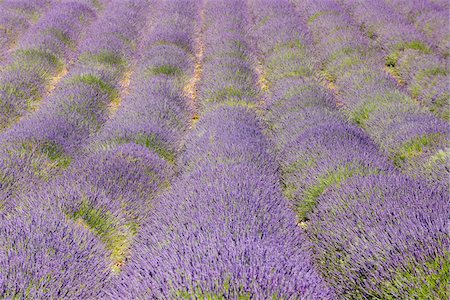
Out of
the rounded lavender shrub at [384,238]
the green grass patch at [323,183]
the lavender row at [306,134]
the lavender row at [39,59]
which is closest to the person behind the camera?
the rounded lavender shrub at [384,238]

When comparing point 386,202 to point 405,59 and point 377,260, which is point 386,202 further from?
point 405,59

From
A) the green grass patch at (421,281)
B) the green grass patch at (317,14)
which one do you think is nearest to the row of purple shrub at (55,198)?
the green grass patch at (421,281)

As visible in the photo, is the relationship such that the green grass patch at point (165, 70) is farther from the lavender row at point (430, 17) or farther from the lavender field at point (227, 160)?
the lavender row at point (430, 17)

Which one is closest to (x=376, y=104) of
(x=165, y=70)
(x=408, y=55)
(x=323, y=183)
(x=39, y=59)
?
(x=323, y=183)

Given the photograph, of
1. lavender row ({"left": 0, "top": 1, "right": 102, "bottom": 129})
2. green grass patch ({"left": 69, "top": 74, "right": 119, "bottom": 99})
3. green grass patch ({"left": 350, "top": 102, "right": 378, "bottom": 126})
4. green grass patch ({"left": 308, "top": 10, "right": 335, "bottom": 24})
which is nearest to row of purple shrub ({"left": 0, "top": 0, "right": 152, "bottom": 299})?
green grass patch ({"left": 69, "top": 74, "right": 119, "bottom": 99})

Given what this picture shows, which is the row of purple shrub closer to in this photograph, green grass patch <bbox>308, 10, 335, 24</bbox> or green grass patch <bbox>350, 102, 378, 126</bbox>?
green grass patch <bbox>350, 102, 378, 126</bbox>
